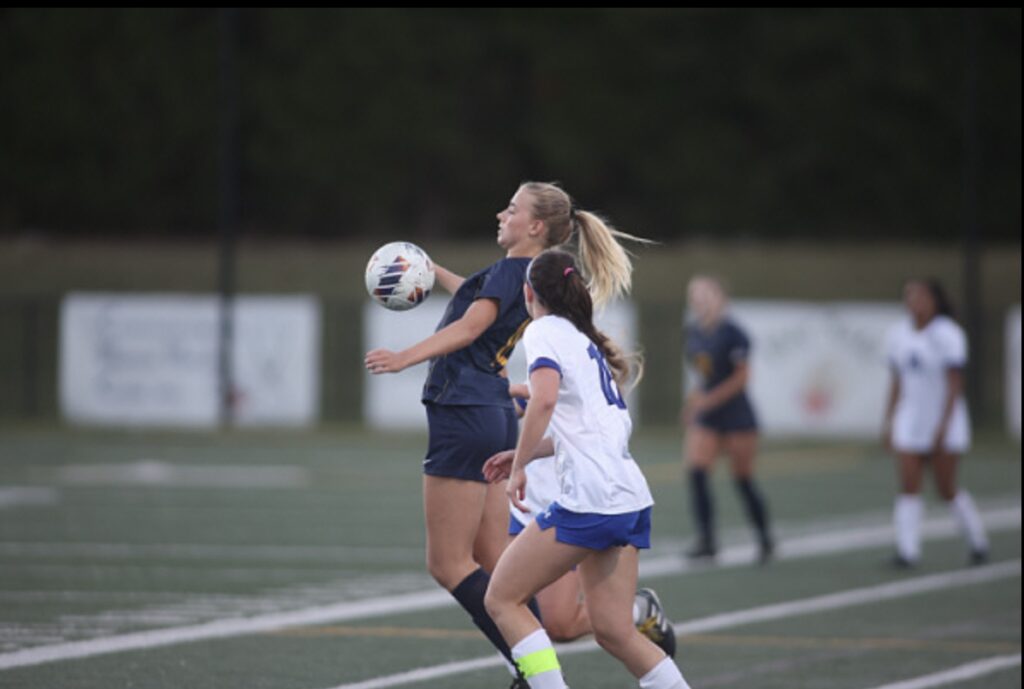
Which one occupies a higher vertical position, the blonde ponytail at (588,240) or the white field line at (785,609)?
the blonde ponytail at (588,240)

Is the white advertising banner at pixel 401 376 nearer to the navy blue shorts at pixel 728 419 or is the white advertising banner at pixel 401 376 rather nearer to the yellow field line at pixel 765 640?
the navy blue shorts at pixel 728 419

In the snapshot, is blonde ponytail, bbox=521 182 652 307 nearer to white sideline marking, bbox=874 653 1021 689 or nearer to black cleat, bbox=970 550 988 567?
white sideline marking, bbox=874 653 1021 689

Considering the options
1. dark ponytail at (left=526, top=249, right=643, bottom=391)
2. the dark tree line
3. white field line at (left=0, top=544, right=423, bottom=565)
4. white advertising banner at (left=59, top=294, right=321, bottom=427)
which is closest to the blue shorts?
dark ponytail at (left=526, top=249, right=643, bottom=391)

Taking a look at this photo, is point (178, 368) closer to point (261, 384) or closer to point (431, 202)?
point (261, 384)

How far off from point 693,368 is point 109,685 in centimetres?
776

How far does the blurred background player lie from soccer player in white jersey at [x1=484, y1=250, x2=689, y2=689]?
8.01 m

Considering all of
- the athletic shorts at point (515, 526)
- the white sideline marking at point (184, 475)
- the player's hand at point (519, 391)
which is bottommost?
the white sideline marking at point (184, 475)

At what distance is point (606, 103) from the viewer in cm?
5284

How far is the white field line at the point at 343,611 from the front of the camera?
1041 centimetres

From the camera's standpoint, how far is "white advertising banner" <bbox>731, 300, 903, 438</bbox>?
30.9m

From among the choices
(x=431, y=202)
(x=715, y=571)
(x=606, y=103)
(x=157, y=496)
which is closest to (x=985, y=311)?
(x=606, y=103)

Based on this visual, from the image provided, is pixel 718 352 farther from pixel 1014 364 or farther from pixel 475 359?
pixel 1014 364

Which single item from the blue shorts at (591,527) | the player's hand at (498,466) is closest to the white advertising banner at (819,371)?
the player's hand at (498,466)

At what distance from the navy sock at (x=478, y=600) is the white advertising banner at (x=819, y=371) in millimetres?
22675
